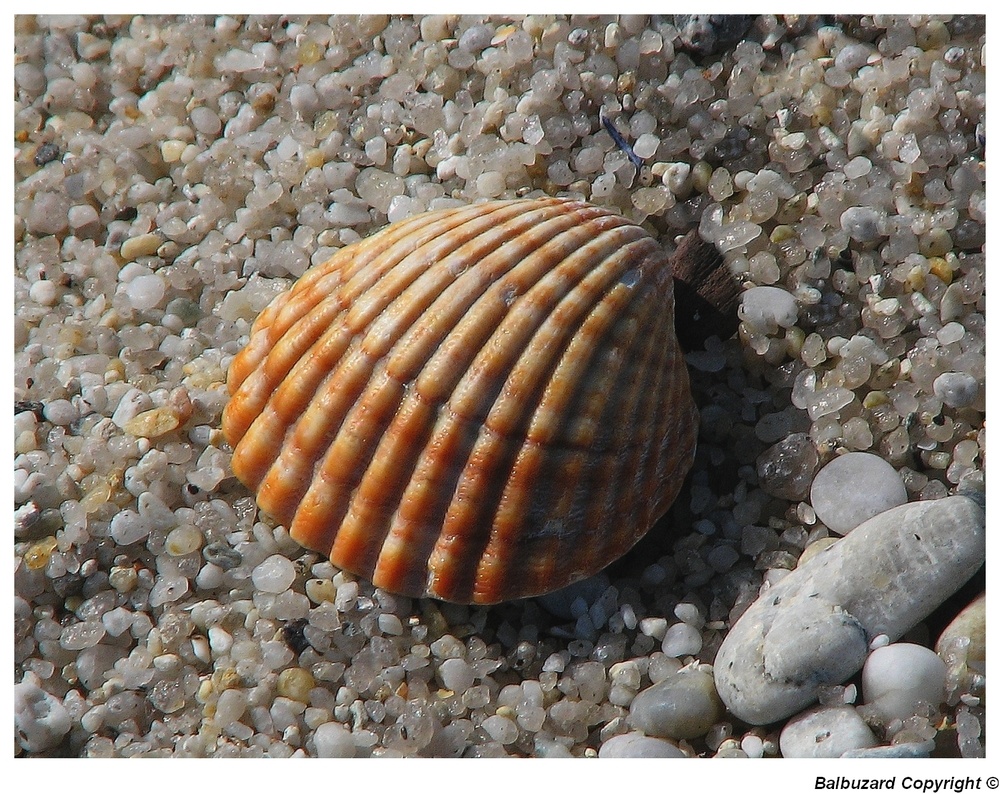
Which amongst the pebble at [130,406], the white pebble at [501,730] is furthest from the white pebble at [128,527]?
the white pebble at [501,730]

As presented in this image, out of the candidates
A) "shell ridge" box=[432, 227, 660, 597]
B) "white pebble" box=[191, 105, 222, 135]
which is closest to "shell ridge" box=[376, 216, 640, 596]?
"shell ridge" box=[432, 227, 660, 597]

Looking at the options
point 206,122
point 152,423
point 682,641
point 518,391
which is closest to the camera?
point 518,391

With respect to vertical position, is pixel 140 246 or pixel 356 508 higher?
pixel 140 246

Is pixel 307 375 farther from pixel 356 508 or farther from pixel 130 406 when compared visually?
pixel 130 406

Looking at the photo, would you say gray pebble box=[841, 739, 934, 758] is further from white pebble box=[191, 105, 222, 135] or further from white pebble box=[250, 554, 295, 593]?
white pebble box=[191, 105, 222, 135]

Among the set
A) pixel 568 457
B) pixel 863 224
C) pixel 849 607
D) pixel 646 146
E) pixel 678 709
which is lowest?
pixel 678 709

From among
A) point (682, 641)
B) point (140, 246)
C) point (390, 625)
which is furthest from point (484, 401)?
point (140, 246)

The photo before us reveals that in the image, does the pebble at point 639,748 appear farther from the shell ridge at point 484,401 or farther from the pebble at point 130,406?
the pebble at point 130,406
